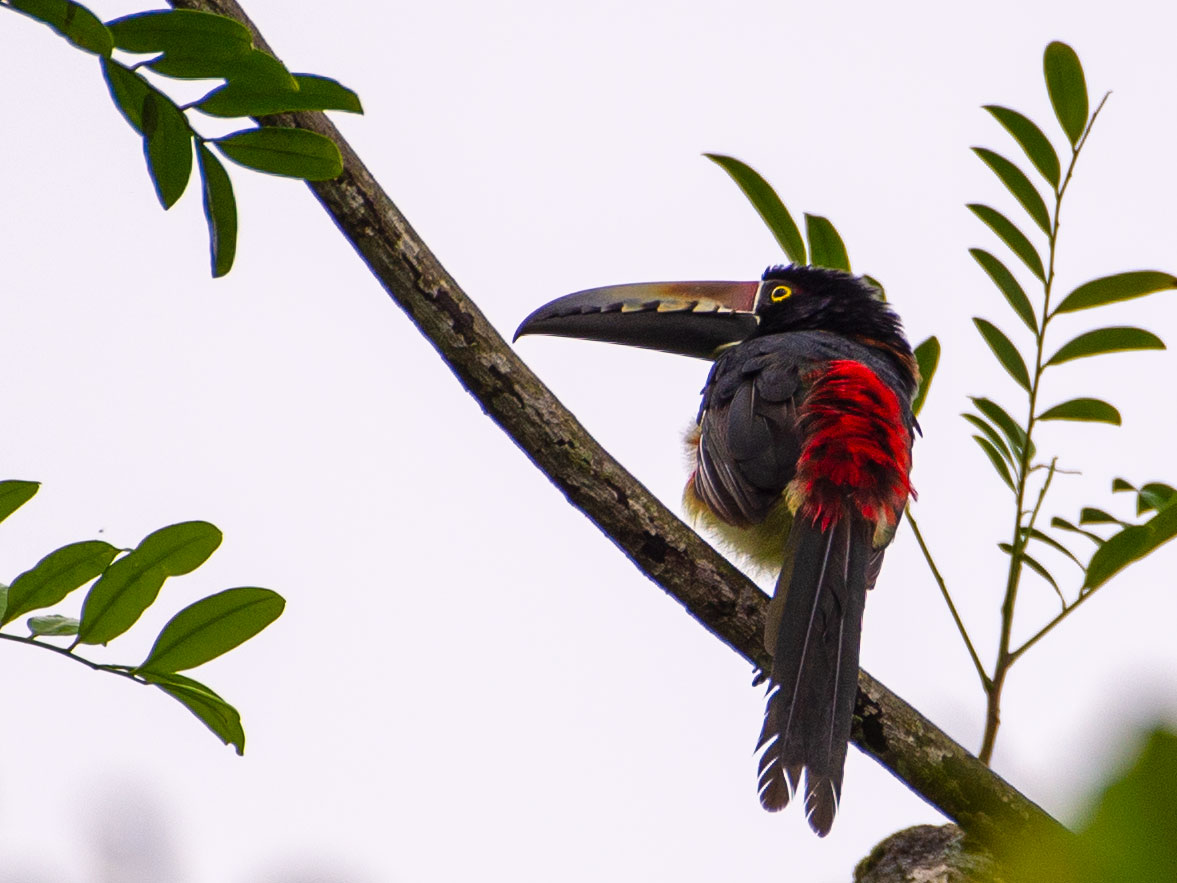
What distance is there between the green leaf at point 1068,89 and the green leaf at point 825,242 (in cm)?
70

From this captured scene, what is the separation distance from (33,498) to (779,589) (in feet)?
5.87

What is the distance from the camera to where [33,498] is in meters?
1.65

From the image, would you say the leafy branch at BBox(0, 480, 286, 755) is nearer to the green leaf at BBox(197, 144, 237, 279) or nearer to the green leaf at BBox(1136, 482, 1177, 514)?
the green leaf at BBox(197, 144, 237, 279)

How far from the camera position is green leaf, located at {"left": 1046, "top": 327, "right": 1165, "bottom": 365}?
3150 mm

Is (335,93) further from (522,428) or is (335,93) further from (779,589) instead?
(779,589)

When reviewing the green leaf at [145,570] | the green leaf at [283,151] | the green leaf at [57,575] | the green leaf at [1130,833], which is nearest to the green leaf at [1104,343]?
the green leaf at [283,151]

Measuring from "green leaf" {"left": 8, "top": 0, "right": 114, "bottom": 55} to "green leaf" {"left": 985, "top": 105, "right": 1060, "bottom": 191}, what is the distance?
2.21 metres

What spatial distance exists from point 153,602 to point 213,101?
0.79m

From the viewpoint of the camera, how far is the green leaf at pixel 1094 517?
124 inches

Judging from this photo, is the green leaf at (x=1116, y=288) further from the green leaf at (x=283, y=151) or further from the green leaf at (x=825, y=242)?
the green leaf at (x=283, y=151)

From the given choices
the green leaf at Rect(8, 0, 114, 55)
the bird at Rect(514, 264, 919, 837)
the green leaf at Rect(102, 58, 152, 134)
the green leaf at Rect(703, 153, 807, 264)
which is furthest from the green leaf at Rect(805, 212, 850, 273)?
the green leaf at Rect(8, 0, 114, 55)

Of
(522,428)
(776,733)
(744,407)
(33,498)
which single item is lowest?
(776,733)

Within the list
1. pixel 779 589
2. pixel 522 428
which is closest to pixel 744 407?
pixel 779 589

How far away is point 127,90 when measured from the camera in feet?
5.87
